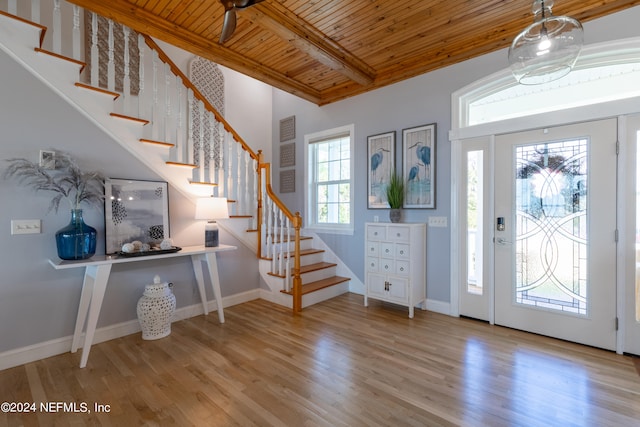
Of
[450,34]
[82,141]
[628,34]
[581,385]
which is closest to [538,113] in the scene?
[628,34]

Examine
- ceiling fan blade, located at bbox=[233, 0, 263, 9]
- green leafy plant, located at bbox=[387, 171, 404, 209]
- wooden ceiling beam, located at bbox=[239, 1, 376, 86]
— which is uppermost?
wooden ceiling beam, located at bbox=[239, 1, 376, 86]

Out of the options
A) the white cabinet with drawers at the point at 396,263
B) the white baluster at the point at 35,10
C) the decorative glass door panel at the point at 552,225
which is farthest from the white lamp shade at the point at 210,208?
the decorative glass door panel at the point at 552,225

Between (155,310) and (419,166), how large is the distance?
3.31 meters

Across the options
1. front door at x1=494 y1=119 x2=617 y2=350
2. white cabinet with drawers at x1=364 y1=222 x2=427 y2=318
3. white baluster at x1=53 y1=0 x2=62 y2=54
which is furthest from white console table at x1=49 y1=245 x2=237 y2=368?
front door at x1=494 y1=119 x2=617 y2=350

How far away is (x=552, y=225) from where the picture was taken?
107 inches

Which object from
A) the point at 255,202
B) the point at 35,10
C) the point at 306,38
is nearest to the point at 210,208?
the point at 255,202

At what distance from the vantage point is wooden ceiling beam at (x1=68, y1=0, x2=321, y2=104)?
8.16ft

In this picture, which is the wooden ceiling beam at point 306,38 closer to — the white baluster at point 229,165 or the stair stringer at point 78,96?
the white baluster at point 229,165

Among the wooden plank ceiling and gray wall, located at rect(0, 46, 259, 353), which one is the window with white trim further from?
gray wall, located at rect(0, 46, 259, 353)

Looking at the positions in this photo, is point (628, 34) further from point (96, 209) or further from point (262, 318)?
point (96, 209)

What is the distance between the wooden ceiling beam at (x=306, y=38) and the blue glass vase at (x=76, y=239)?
7.29ft

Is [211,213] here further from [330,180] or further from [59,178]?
[330,180]

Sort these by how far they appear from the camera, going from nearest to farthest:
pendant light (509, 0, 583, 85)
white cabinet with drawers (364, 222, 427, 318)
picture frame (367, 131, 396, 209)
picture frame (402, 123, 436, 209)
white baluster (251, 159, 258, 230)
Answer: pendant light (509, 0, 583, 85) < white cabinet with drawers (364, 222, 427, 318) < picture frame (402, 123, 436, 209) < picture frame (367, 131, 396, 209) < white baluster (251, 159, 258, 230)

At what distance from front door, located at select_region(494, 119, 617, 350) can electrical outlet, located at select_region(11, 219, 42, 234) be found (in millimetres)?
4267
